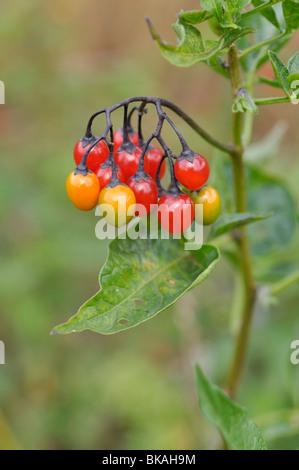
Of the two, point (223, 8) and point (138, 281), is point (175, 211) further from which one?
point (223, 8)

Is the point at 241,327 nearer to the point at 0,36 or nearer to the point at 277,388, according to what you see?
the point at 277,388

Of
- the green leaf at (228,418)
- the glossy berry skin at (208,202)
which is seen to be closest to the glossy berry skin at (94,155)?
the glossy berry skin at (208,202)

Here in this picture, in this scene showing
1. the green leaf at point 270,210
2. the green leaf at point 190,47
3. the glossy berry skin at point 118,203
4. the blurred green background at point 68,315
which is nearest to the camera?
the green leaf at point 190,47

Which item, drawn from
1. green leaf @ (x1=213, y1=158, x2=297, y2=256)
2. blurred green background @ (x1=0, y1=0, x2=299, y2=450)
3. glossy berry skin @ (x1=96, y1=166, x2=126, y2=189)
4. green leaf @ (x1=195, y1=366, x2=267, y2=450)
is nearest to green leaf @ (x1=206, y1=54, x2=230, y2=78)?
glossy berry skin @ (x1=96, y1=166, x2=126, y2=189)

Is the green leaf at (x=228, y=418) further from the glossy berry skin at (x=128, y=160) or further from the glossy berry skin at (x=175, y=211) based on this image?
the glossy berry skin at (x=128, y=160)

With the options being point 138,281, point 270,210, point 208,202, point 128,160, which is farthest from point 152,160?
point 270,210

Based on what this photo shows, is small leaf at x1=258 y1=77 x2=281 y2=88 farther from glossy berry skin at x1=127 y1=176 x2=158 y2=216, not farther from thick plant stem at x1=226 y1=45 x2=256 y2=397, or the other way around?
glossy berry skin at x1=127 y1=176 x2=158 y2=216

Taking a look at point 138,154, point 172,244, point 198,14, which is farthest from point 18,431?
point 198,14
